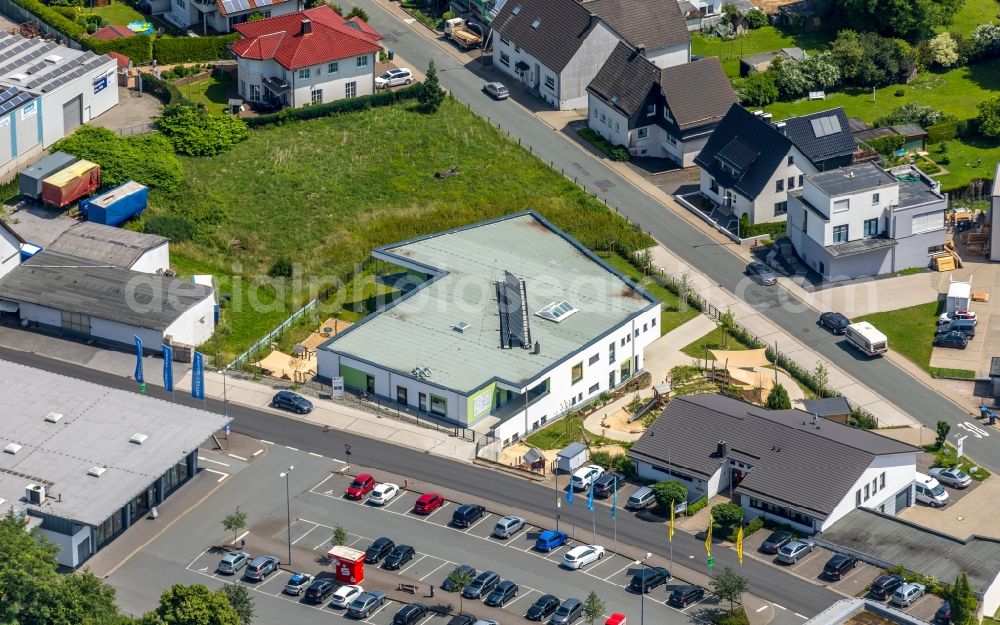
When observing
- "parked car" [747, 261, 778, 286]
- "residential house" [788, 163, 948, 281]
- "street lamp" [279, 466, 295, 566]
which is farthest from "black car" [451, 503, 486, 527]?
"residential house" [788, 163, 948, 281]

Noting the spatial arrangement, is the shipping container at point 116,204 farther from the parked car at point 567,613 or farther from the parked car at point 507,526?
the parked car at point 567,613

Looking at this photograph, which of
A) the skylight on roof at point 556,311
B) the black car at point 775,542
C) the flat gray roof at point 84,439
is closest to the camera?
the flat gray roof at point 84,439

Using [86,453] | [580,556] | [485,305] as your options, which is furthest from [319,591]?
[485,305]

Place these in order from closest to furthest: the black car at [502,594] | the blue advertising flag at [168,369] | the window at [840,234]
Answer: the black car at [502,594], the blue advertising flag at [168,369], the window at [840,234]

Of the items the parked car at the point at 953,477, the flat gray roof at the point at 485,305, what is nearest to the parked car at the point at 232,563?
the flat gray roof at the point at 485,305

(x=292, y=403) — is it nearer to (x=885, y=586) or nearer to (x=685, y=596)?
(x=685, y=596)

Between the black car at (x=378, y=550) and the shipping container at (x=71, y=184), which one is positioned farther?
the shipping container at (x=71, y=184)

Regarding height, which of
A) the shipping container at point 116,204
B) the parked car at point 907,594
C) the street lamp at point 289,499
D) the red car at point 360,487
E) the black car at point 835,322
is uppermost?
the shipping container at point 116,204

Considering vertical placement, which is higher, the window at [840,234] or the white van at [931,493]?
the window at [840,234]
